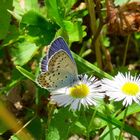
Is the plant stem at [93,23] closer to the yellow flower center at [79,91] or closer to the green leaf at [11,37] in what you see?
the green leaf at [11,37]

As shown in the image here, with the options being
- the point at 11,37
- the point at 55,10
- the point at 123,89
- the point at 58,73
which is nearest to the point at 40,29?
the point at 55,10

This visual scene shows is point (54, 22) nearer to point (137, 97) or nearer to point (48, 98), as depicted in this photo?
point (48, 98)

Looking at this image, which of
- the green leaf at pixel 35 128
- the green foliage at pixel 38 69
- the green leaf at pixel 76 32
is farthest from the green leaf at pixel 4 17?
the green leaf at pixel 35 128

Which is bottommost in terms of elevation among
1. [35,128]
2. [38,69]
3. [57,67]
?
[35,128]

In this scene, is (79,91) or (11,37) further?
(11,37)

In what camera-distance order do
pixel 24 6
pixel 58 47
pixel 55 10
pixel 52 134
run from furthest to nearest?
pixel 24 6 → pixel 55 10 → pixel 52 134 → pixel 58 47

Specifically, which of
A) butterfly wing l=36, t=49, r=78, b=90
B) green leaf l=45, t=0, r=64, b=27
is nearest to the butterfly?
butterfly wing l=36, t=49, r=78, b=90

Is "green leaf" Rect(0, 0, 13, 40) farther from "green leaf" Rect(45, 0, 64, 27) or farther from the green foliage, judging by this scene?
"green leaf" Rect(45, 0, 64, 27)

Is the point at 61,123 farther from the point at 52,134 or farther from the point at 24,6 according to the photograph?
the point at 24,6
